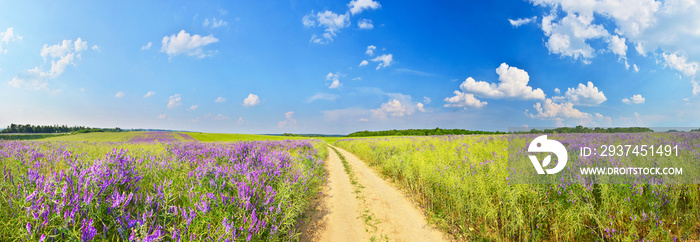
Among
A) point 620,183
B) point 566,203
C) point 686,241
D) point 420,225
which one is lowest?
point 420,225

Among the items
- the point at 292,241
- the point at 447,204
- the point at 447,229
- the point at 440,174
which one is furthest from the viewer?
the point at 440,174

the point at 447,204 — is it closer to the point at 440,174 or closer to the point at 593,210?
the point at 440,174

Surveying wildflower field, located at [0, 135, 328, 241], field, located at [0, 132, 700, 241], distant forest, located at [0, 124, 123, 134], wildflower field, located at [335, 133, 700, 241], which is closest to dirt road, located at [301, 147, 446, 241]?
field, located at [0, 132, 700, 241]

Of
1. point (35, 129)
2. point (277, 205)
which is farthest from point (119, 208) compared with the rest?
point (35, 129)

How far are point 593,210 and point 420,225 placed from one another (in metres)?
2.92

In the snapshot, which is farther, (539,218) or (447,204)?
(447,204)

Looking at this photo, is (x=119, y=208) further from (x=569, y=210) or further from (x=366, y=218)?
(x=569, y=210)

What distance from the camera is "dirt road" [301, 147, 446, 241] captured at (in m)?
4.66

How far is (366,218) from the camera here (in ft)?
17.9

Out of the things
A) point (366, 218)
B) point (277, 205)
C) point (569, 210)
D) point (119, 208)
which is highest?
point (119, 208)

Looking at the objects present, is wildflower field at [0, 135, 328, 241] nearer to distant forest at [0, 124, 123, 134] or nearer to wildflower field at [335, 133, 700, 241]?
wildflower field at [335, 133, 700, 241]

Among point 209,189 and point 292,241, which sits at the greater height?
point 209,189

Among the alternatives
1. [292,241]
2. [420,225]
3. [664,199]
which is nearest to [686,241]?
[664,199]

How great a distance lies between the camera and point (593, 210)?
3.84m
